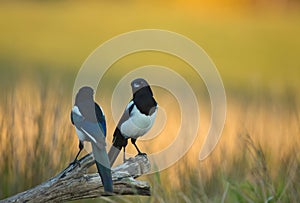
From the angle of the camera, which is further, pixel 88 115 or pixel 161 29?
pixel 161 29

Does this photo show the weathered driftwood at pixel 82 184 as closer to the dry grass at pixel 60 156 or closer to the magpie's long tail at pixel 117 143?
the magpie's long tail at pixel 117 143

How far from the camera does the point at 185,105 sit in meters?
4.77

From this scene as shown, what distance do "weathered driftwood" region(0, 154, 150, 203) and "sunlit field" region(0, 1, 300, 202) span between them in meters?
0.08

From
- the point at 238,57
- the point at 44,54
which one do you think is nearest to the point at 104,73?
the point at 44,54

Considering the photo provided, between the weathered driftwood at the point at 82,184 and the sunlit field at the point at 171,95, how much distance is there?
0.25 ft

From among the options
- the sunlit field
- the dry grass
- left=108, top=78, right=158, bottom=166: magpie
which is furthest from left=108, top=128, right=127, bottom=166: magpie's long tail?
the dry grass

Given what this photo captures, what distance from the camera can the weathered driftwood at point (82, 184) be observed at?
2912mm

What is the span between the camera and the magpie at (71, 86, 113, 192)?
2758 mm

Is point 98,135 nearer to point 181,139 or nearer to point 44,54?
point 181,139

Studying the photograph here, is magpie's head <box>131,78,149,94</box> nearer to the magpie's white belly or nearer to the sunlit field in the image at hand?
the magpie's white belly

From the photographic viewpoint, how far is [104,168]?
9.02 ft

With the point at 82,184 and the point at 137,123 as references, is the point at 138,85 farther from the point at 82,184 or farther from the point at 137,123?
the point at 82,184

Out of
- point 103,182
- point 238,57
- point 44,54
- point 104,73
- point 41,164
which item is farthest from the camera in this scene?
point 238,57

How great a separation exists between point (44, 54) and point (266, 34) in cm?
323
